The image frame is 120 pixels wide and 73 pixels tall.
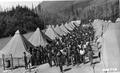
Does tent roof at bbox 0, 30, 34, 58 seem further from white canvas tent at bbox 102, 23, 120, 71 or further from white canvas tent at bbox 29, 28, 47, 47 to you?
white canvas tent at bbox 102, 23, 120, 71

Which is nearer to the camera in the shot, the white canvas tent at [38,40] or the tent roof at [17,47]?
the tent roof at [17,47]

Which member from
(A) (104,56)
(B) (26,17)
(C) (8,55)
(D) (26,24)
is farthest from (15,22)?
(A) (104,56)

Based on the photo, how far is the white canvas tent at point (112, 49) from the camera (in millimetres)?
5101

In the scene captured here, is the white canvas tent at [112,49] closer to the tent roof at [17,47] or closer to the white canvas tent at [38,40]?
the tent roof at [17,47]

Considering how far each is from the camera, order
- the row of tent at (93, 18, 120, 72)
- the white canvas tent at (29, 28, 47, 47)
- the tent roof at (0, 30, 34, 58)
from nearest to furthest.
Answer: the row of tent at (93, 18, 120, 72) < the tent roof at (0, 30, 34, 58) < the white canvas tent at (29, 28, 47, 47)

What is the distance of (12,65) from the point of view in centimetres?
1482

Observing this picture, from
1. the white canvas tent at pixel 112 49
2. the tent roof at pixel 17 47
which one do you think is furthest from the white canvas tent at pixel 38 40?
the white canvas tent at pixel 112 49

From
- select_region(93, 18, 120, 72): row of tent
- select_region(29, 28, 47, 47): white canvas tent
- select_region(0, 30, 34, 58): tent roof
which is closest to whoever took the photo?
select_region(93, 18, 120, 72): row of tent

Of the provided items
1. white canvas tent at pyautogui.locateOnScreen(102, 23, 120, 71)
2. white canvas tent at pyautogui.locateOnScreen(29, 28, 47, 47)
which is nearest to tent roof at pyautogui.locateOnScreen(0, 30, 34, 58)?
white canvas tent at pyautogui.locateOnScreen(29, 28, 47, 47)

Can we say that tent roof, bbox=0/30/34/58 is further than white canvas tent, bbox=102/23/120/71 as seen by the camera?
Yes

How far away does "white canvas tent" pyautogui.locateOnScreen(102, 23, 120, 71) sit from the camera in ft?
16.7

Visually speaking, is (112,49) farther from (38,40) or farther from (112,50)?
(38,40)

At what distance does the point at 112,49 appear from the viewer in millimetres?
5219

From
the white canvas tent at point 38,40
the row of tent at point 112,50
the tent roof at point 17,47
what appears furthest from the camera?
the white canvas tent at point 38,40
